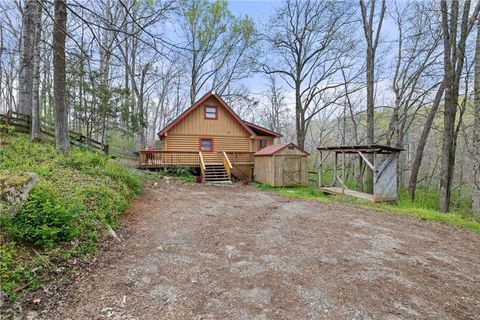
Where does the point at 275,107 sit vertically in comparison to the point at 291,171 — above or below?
above

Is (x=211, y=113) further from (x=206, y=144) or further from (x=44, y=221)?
(x=44, y=221)

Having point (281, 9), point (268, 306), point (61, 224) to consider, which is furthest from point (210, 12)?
point (268, 306)

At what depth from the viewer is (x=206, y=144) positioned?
52.7 ft

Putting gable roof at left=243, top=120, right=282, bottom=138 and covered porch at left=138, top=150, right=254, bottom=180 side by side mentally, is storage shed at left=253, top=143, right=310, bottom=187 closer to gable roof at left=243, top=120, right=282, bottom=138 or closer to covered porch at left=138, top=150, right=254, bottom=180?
covered porch at left=138, top=150, right=254, bottom=180

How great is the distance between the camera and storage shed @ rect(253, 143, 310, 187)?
12.6 m

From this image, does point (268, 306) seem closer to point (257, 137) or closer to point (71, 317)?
point (71, 317)

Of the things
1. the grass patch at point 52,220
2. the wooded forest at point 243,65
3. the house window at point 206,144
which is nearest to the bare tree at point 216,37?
the wooded forest at point 243,65

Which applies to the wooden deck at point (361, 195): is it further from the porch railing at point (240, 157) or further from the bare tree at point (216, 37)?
the bare tree at point (216, 37)

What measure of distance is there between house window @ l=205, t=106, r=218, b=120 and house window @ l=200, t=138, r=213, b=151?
1.48 meters

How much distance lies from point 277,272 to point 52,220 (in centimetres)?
337

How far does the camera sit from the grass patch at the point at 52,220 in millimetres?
2785

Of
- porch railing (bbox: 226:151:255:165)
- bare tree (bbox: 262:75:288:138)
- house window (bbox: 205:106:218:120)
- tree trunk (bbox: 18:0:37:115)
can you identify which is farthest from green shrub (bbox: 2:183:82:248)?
bare tree (bbox: 262:75:288:138)

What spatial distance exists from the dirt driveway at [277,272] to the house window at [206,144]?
10058 millimetres

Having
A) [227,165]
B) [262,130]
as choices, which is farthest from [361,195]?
[262,130]
